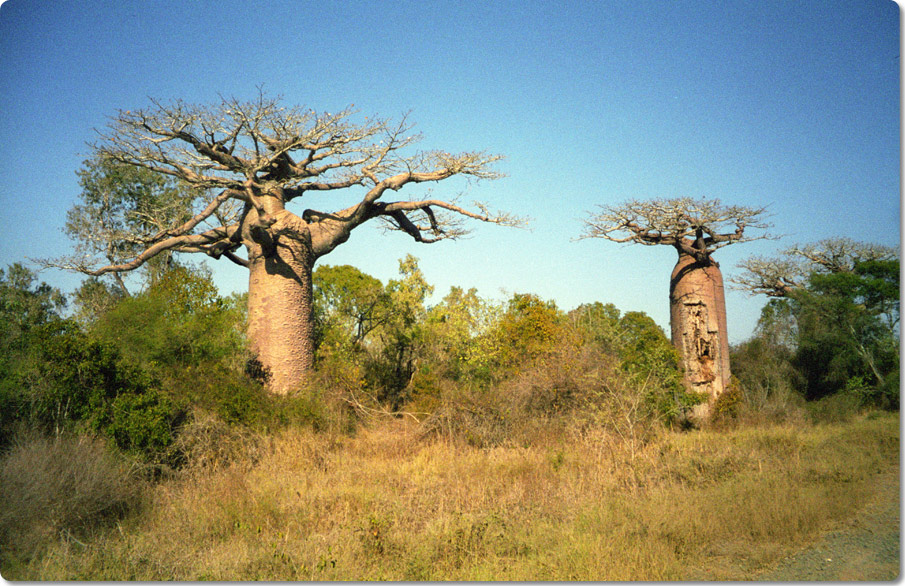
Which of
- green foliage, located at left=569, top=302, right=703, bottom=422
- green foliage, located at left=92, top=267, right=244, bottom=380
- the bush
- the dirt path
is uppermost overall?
green foliage, located at left=92, top=267, right=244, bottom=380

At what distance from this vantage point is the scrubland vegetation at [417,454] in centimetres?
491

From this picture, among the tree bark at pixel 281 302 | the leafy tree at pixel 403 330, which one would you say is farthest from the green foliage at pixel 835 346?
the tree bark at pixel 281 302

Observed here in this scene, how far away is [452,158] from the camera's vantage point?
11.9 meters

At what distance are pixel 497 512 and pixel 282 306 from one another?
6.70 metres

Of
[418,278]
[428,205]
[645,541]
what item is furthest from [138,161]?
[645,541]

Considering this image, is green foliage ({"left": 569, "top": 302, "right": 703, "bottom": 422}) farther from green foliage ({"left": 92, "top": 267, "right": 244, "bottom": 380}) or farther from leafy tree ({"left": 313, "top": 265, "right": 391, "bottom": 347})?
green foliage ({"left": 92, "top": 267, "right": 244, "bottom": 380})

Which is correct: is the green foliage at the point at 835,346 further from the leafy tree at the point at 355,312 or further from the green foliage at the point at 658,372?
the leafy tree at the point at 355,312

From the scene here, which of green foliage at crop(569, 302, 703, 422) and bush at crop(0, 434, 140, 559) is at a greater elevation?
green foliage at crop(569, 302, 703, 422)

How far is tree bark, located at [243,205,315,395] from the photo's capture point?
11000 millimetres

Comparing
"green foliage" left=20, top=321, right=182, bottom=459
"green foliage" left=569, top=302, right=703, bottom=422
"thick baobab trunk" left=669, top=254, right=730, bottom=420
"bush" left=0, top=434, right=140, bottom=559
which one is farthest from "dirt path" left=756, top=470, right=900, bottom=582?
"thick baobab trunk" left=669, top=254, right=730, bottom=420

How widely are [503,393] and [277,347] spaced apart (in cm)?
410

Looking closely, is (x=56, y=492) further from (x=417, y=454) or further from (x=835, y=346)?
(x=835, y=346)

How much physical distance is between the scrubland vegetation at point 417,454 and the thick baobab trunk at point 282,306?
0.37m

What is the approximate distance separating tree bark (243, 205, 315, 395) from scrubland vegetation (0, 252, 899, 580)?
0.39 m
